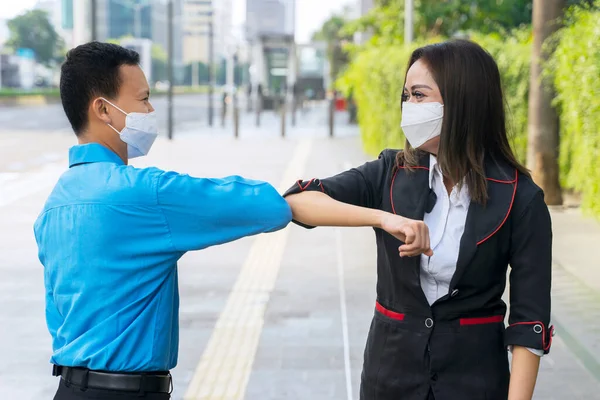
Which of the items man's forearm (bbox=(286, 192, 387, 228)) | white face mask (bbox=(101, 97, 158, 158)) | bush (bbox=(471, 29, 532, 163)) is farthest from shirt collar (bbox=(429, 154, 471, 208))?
bush (bbox=(471, 29, 532, 163))

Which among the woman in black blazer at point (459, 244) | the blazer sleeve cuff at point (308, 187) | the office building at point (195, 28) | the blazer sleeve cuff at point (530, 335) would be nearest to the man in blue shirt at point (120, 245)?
the blazer sleeve cuff at point (308, 187)

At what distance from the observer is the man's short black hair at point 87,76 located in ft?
8.24

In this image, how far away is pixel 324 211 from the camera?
8.42 feet

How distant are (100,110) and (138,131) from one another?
0.11 metres

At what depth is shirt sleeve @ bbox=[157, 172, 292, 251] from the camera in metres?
2.38

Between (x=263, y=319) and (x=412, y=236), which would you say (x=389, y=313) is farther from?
(x=263, y=319)

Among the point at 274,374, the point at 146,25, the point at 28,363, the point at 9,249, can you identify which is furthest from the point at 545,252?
the point at 146,25

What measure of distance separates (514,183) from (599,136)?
21.4ft

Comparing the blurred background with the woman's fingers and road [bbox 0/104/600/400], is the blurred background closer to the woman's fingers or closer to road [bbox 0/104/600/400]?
road [bbox 0/104/600/400]

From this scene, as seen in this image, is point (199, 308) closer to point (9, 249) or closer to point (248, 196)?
point (9, 249)

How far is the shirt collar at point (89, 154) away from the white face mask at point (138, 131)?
0.07 metres

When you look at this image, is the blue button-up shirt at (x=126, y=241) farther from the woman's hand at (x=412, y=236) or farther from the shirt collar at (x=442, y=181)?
the shirt collar at (x=442, y=181)

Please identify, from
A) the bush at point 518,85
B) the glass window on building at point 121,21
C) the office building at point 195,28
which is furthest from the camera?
the office building at point 195,28

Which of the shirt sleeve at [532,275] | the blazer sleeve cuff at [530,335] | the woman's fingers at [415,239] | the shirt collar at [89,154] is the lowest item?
the blazer sleeve cuff at [530,335]
